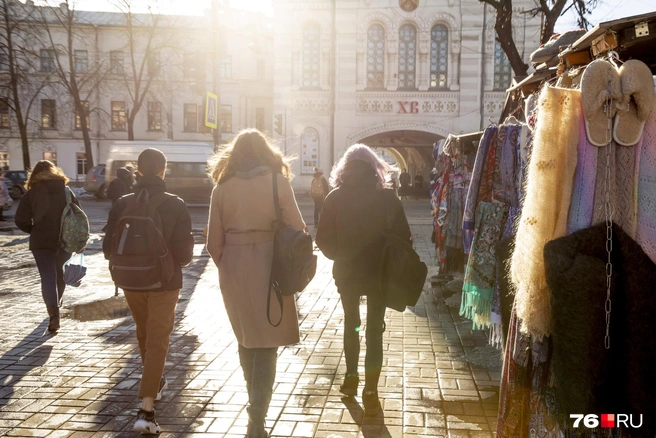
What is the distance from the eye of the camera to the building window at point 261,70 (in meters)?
43.0

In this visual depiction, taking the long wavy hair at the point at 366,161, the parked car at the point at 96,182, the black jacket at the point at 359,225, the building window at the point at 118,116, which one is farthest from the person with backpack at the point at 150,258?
the building window at the point at 118,116

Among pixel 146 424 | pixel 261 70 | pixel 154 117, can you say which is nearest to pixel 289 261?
pixel 146 424

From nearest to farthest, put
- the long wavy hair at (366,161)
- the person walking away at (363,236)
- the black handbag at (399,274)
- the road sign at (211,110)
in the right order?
the black handbag at (399,274) → the person walking away at (363,236) → the long wavy hair at (366,161) → the road sign at (211,110)

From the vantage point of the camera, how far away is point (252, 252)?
3693 mm

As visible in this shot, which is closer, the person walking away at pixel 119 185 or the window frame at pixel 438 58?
the person walking away at pixel 119 185

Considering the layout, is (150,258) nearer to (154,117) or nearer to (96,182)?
(96,182)

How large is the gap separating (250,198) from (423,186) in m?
35.9

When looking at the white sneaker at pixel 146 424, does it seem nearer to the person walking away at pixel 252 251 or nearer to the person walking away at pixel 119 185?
the person walking away at pixel 252 251

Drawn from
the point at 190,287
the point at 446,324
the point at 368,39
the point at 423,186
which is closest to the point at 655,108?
the point at 446,324

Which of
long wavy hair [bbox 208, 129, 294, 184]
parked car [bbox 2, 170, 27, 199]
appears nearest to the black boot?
long wavy hair [bbox 208, 129, 294, 184]

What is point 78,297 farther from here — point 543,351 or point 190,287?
point 543,351

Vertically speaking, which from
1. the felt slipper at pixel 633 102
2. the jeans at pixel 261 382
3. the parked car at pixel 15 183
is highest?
the felt slipper at pixel 633 102

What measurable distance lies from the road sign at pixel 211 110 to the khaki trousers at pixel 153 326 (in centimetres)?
1231

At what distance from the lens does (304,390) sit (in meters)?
4.73
